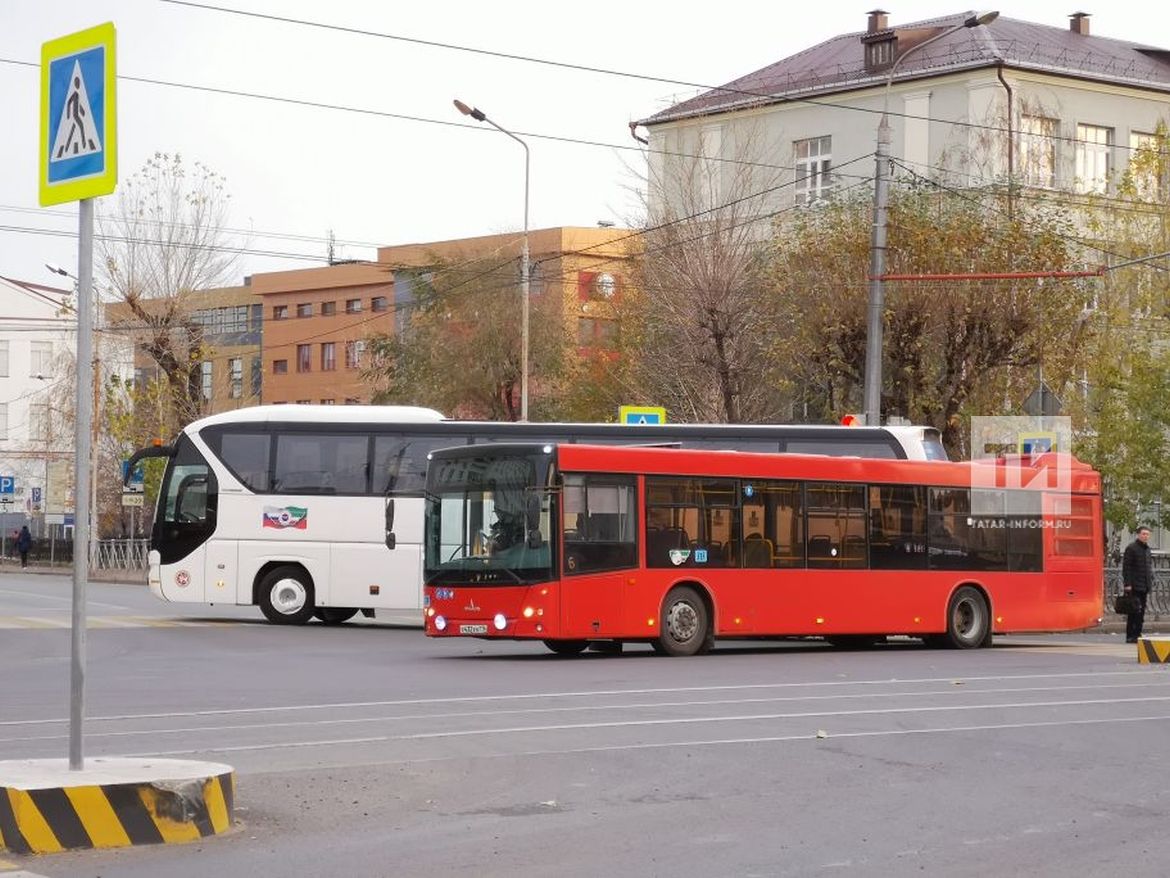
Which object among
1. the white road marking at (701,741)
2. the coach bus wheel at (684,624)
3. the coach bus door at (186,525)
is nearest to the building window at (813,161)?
the coach bus door at (186,525)

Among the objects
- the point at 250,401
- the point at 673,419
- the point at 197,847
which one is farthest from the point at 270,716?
the point at 250,401

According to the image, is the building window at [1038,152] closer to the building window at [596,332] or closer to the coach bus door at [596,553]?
the building window at [596,332]

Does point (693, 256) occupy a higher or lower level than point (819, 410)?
higher

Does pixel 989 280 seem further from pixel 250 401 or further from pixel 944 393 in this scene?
pixel 250 401

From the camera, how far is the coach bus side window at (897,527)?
27469mm

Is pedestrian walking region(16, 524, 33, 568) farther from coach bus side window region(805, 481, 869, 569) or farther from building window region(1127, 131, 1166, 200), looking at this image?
coach bus side window region(805, 481, 869, 569)

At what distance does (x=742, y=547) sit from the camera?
2588cm

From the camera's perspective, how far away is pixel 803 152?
66.2 meters

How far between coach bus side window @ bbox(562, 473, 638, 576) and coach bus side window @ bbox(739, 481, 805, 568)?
203 centimetres

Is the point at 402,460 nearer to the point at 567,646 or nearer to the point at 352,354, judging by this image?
the point at 567,646

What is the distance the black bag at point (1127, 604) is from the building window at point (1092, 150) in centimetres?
3439

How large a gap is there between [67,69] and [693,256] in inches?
1395

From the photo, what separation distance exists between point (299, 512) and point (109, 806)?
2285cm

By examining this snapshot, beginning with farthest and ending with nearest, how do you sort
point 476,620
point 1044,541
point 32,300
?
point 32,300, point 1044,541, point 476,620
